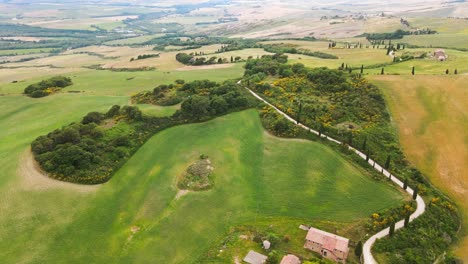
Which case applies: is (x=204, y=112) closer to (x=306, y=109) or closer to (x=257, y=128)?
(x=257, y=128)

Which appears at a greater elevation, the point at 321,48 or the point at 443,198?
the point at 321,48

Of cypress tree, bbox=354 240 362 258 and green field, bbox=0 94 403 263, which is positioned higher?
green field, bbox=0 94 403 263

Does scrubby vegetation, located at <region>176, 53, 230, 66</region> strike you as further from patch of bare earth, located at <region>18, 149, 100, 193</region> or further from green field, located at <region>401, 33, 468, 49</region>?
green field, located at <region>401, 33, 468, 49</region>

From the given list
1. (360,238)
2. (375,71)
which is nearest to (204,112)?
(360,238)

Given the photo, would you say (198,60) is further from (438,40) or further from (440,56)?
(438,40)

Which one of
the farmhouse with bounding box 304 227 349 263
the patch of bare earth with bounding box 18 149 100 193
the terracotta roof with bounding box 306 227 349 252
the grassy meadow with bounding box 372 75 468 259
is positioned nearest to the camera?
the farmhouse with bounding box 304 227 349 263

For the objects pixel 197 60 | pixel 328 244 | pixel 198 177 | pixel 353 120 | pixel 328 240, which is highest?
pixel 197 60

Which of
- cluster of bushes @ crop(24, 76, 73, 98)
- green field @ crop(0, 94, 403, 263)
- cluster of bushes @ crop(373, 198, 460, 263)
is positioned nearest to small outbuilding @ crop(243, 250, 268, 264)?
green field @ crop(0, 94, 403, 263)

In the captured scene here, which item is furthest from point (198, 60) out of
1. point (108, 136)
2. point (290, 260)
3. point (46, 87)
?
point (290, 260)
